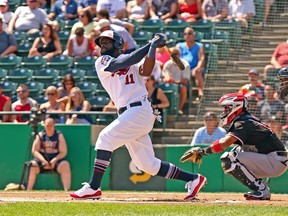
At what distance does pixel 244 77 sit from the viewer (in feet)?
56.9

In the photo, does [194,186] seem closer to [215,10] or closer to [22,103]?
[22,103]

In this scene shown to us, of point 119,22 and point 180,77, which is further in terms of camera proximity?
point 119,22

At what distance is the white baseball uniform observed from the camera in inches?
426

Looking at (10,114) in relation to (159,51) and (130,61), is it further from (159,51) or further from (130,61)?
(130,61)

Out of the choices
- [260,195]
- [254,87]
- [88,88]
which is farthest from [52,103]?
[260,195]

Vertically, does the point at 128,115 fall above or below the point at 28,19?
below

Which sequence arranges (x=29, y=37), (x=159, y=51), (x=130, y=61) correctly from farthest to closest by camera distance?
(x=29, y=37), (x=159, y=51), (x=130, y=61)

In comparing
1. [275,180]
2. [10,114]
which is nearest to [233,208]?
[275,180]

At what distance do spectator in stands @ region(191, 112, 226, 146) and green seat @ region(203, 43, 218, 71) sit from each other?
185cm

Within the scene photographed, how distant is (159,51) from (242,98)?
22.7 feet

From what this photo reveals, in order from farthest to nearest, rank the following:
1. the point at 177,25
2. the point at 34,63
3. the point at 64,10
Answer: the point at 64,10 → the point at 34,63 → the point at 177,25

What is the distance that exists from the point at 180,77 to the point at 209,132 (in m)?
1.94

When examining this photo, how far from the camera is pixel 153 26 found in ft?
62.7

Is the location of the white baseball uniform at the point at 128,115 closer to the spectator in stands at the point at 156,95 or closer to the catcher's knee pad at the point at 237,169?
the catcher's knee pad at the point at 237,169
